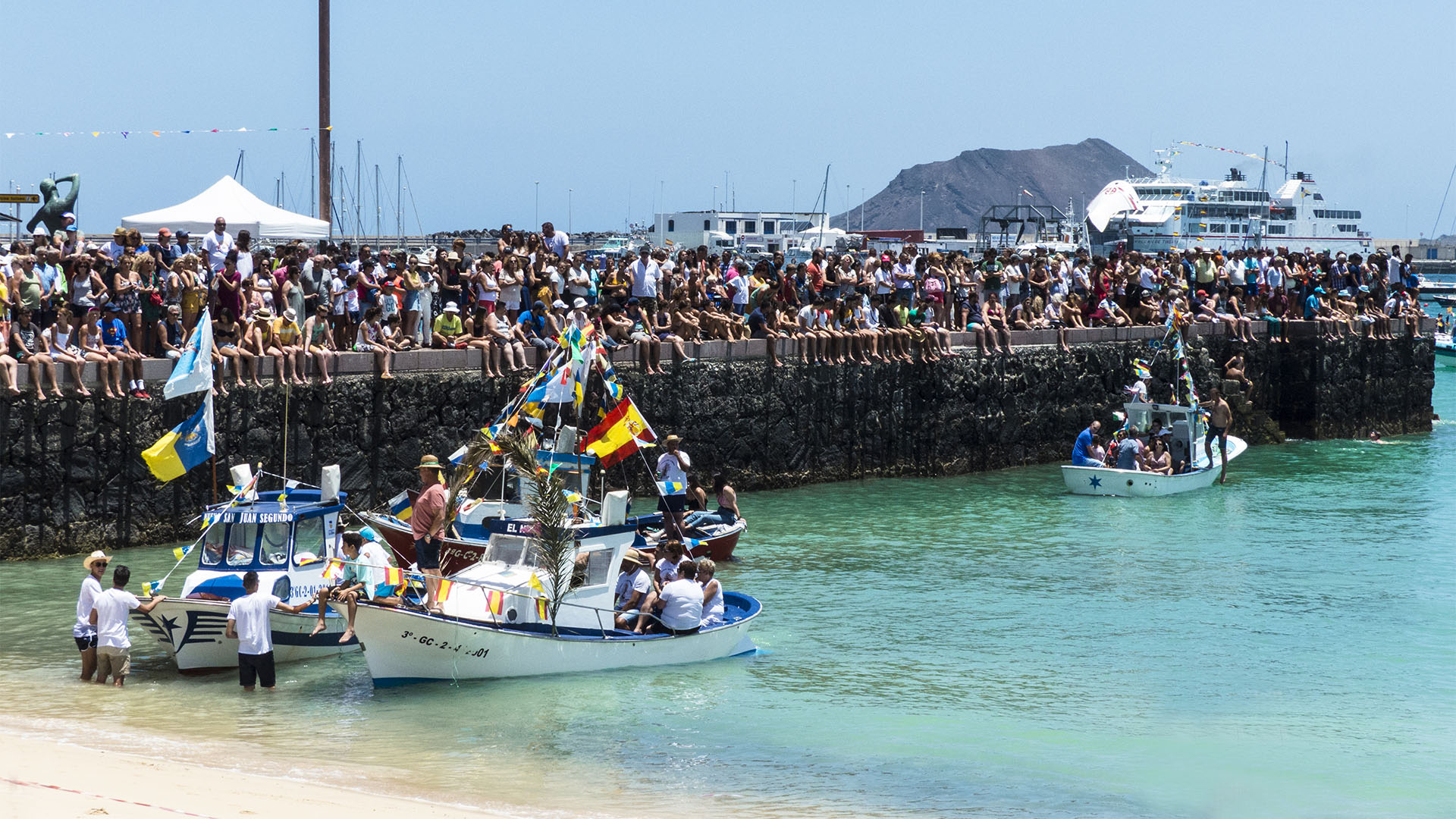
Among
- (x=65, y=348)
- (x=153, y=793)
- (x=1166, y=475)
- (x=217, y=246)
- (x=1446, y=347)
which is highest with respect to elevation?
(x=217, y=246)

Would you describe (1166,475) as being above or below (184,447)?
below

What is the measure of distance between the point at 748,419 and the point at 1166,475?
9105mm

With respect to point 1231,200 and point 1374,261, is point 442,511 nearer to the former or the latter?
point 1374,261

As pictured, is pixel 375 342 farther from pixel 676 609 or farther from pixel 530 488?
pixel 676 609

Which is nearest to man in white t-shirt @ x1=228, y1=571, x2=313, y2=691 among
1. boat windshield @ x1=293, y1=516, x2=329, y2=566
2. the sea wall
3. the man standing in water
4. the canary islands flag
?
boat windshield @ x1=293, y1=516, x2=329, y2=566

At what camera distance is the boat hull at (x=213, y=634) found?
17297mm

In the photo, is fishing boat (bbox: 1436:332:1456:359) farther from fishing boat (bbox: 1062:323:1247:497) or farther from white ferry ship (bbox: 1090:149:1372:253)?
fishing boat (bbox: 1062:323:1247:497)

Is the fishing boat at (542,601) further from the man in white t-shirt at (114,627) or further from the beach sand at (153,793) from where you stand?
the beach sand at (153,793)

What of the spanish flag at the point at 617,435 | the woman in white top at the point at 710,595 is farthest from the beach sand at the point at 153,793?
the spanish flag at the point at 617,435

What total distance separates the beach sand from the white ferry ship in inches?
3952

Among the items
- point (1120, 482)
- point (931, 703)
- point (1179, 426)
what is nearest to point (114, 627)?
point (931, 703)

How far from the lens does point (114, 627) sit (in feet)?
55.5

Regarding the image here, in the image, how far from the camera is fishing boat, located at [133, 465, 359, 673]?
17578 mm

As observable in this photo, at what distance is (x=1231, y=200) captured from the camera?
11356cm
